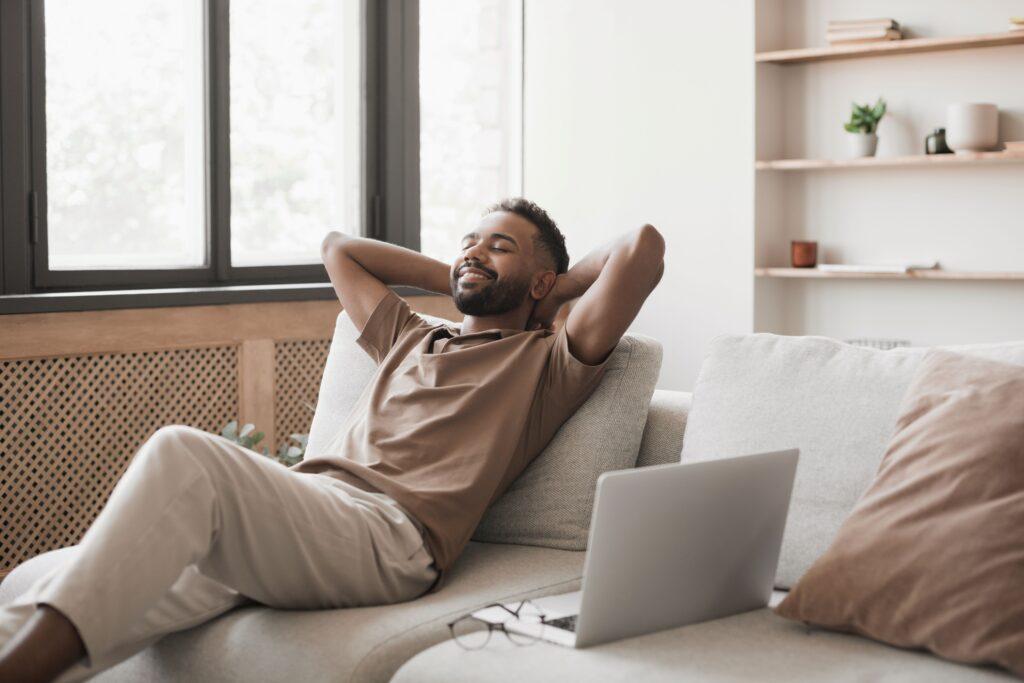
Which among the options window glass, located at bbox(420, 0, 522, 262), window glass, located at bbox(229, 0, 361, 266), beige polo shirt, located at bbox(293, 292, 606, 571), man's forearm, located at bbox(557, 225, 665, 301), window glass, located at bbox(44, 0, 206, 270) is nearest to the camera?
beige polo shirt, located at bbox(293, 292, 606, 571)

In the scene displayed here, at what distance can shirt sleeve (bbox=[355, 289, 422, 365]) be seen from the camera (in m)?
2.46

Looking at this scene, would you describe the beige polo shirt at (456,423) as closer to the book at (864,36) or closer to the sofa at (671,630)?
the sofa at (671,630)

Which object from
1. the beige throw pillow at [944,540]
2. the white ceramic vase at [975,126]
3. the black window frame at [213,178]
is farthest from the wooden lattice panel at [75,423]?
the white ceramic vase at [975,126]

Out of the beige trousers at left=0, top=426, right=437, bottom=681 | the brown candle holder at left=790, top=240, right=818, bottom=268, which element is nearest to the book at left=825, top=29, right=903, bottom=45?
the brown candle holder at left=790, top=240, right=818, bottom=268

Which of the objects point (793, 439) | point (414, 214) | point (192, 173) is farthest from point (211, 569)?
point (414, 214)

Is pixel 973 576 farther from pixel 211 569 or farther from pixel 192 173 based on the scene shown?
pixel 192 173

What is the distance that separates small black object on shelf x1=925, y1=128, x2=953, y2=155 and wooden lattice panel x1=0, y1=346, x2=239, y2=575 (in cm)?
249

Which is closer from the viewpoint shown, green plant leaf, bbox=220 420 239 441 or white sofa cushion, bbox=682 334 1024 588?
white sofa cushion, bbox=682 334 1024 588

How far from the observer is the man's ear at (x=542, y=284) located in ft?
8.11

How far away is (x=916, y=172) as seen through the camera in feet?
14.1

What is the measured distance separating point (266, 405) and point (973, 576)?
2.64 m

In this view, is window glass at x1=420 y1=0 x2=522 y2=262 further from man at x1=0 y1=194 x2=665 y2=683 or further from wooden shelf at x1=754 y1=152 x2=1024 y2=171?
man at x1=0 y1=194 x2=665 y2=683

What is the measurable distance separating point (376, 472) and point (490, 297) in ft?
1.59

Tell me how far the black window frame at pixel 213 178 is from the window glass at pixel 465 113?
0.20m
